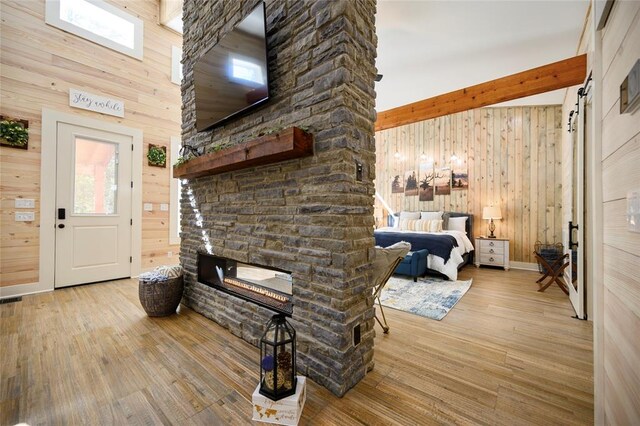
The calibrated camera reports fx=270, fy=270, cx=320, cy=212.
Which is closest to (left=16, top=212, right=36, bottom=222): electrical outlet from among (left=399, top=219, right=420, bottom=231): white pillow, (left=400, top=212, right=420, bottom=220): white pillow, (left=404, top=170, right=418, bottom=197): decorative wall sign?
(left=399, top=219, right=420, bottom=231): white pillow

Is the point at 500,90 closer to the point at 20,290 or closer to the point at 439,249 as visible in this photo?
the point at 439,249

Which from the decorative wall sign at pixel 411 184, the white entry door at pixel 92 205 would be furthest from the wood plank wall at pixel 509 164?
the white entry door at pixel 92 205

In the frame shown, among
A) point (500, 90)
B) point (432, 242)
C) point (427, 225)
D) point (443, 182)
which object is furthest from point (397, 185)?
point (500, 90)

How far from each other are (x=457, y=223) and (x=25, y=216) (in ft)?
22.9

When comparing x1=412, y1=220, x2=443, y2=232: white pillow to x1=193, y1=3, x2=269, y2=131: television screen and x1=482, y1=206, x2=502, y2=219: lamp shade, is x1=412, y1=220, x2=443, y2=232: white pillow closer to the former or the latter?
x1=482, y1=206, x2=502, y2=219: lamp shade

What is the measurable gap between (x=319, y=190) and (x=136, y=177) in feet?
12.9

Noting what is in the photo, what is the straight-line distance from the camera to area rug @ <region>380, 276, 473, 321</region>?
3.01 metres

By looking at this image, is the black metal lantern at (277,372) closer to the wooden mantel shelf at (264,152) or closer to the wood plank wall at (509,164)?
the wooden mantel shelf at (264,152)

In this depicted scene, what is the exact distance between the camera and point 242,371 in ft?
5.94

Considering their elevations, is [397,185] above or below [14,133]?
below

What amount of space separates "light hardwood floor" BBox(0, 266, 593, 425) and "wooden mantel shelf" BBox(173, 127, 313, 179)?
143 cm

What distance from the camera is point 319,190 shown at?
1686mm

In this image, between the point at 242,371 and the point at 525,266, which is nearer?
the point at 242,371

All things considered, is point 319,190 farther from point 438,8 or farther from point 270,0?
point 438,8
